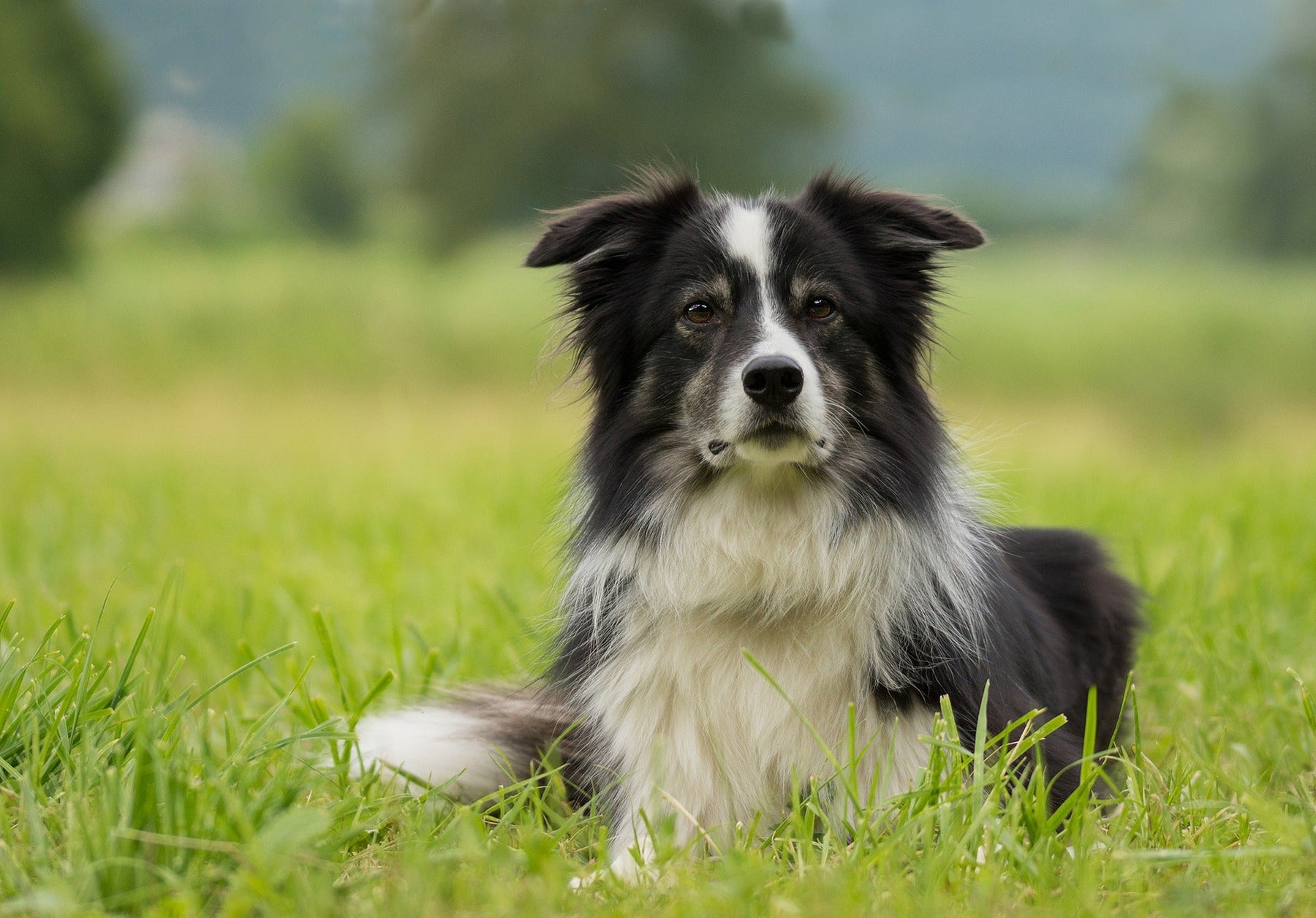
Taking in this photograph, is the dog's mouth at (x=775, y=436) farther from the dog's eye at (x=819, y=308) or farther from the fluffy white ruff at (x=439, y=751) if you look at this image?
the fluffy white ruff at (x=439, y=751)

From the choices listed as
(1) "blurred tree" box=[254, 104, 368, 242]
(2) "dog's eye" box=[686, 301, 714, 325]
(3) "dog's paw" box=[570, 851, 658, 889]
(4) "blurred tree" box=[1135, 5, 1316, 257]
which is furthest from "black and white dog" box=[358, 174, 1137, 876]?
(4) "blurred tree" box=[1135, 5, 1316, 257]

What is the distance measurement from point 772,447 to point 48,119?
15012 millimetres

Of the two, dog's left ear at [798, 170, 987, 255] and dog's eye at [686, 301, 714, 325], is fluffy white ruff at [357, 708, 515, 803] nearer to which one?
dog's eye at [686, 301, 714, 325]

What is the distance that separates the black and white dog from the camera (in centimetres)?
305

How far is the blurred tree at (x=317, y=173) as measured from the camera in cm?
1664

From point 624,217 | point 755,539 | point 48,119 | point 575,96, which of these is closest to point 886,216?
point 624,217

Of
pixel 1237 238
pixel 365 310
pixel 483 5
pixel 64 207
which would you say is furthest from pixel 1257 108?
pixel 64 207

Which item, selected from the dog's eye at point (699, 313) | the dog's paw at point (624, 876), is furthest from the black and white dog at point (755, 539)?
the dog's paw at point (624, 876)

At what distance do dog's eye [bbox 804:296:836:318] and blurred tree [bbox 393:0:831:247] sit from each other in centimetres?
1201

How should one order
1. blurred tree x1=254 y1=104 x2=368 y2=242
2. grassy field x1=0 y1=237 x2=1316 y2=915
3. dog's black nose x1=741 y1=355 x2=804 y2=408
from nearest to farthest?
1. grassy field x1=0 y1=237 x2=1316 y2=915
2. dog's black nose x1=741 y1=355 x2=804 y2=408
3. blurred tree x1=254 y1=104 x2=368 y2=242

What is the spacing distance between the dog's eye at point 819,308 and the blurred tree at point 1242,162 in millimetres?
16567

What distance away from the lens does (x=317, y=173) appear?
17172 millimetres

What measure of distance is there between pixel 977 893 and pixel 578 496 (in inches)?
68.8

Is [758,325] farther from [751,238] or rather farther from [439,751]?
[439,751]
